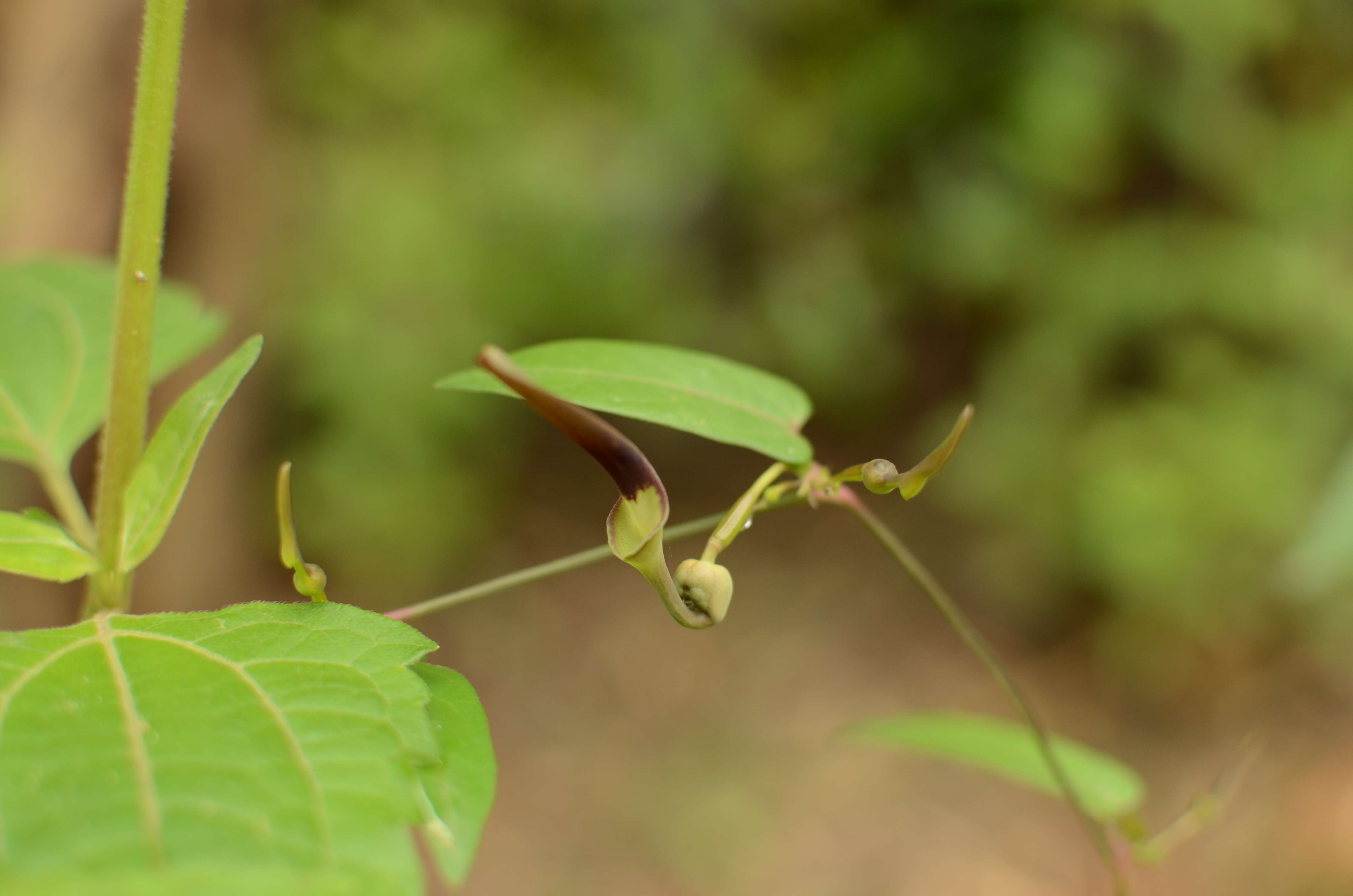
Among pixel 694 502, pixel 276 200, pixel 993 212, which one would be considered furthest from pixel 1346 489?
pixel 276 200

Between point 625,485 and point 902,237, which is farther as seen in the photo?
point 902,237

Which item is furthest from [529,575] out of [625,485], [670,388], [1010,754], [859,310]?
[859,310]

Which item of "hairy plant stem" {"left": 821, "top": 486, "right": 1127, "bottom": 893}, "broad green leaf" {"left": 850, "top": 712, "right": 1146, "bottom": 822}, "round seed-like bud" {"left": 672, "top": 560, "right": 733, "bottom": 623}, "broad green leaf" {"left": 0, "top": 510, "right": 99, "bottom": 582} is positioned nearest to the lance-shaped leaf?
"round seed-like bud" {"left": 672, "top": 560, "right": 733, "bottom": 623}

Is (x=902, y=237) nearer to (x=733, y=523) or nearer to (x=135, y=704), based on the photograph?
(x=733, y=523)

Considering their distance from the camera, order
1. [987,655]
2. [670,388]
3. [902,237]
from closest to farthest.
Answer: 1. [670,388]
2. [987,655]
3. [902,237]

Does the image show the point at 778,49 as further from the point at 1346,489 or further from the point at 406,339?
the point at 1346,489

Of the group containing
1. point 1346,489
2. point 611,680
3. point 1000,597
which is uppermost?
point 1346,489

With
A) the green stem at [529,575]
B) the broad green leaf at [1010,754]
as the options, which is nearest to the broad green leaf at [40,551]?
the green stem at [529,575]
